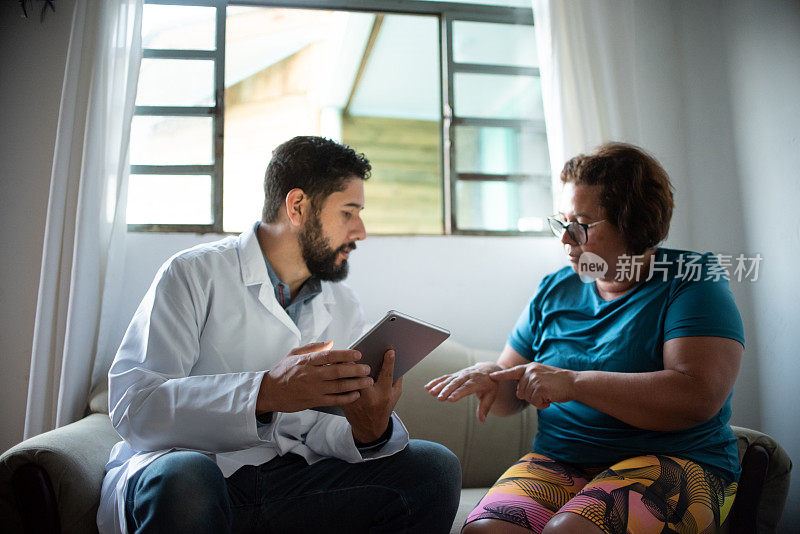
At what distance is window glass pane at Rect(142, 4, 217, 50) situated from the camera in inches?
102

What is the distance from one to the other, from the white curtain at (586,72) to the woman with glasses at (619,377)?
88 centimetres

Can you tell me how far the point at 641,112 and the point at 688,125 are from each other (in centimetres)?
23

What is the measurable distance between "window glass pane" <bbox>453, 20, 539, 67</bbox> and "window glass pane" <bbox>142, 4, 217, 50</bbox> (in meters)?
1.15

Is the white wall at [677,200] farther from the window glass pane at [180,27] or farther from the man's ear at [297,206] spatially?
the man's ear at [297,206]

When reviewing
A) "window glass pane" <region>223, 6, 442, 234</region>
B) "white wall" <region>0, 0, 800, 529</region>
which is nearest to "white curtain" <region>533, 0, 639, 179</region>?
"white wall" <region>0, 0, 800, 529</region>

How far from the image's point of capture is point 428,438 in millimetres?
2061

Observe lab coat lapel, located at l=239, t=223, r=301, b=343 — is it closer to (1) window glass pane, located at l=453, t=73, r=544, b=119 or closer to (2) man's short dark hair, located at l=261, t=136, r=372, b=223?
(2) man's short dark hair, located at l=261, t=136, r=372, b=223

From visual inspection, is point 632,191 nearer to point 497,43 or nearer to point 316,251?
point 316,251

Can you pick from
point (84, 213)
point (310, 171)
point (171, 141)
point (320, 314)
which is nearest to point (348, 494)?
point (320, 314)

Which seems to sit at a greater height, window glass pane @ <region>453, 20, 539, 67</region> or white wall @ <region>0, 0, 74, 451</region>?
window glass pane @ <region>453, 20, 539, 67</region>

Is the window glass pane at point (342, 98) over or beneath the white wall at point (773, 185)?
over

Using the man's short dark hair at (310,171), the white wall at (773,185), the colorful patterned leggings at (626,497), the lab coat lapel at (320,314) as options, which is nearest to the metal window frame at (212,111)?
the man's short dark hair at (310,171)

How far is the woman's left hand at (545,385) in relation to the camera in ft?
4.63

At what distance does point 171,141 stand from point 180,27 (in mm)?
541
